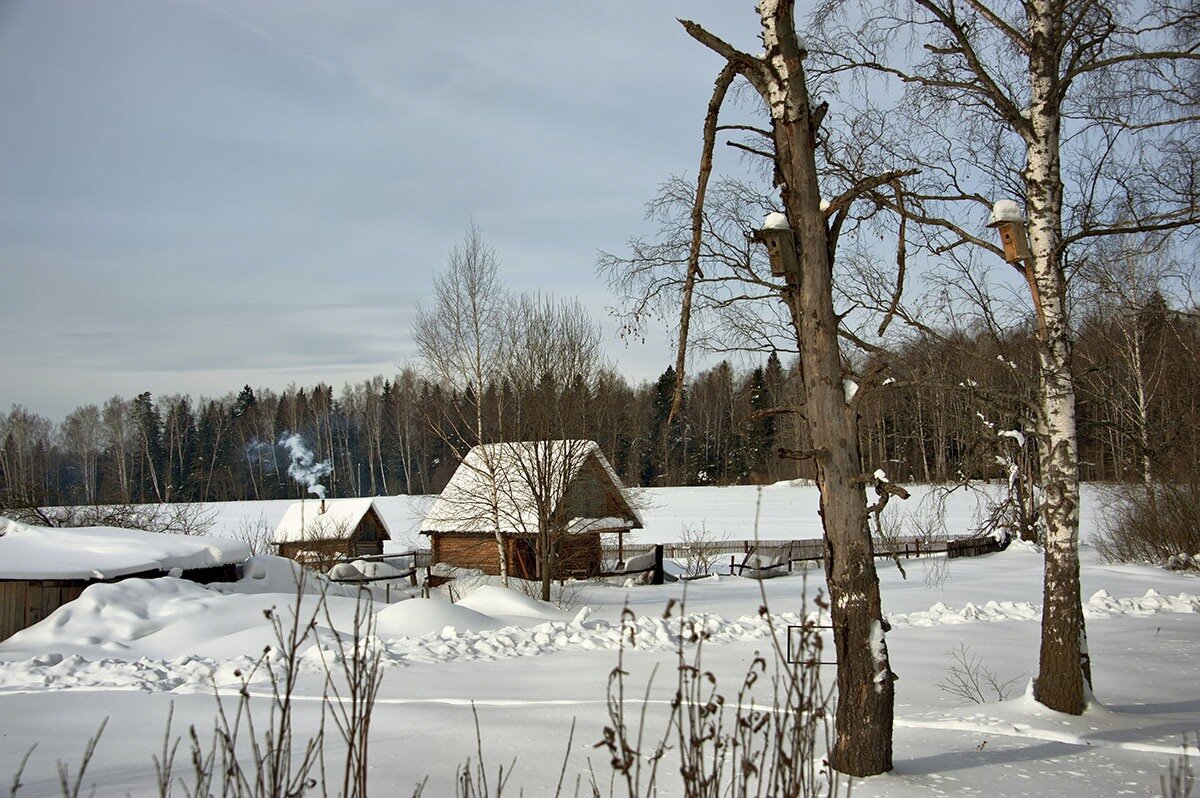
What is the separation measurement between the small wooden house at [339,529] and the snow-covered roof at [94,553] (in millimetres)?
10968

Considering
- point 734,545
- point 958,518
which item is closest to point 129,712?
point 734,545

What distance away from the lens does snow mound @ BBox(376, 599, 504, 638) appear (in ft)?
39.2

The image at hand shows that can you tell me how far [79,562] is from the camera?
561 inches

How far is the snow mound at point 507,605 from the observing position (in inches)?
616

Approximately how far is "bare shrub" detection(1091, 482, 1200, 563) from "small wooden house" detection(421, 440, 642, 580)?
1140 cm

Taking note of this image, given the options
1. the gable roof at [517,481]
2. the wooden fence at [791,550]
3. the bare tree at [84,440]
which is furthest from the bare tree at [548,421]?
the bare tree at [84,440]

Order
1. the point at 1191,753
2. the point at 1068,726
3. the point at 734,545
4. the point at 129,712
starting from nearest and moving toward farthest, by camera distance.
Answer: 1. the point at 1191,753
2. the point at 1068,726
3. the point at 129,712
4. the point at 734,545

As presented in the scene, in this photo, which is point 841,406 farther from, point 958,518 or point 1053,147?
point 958,518

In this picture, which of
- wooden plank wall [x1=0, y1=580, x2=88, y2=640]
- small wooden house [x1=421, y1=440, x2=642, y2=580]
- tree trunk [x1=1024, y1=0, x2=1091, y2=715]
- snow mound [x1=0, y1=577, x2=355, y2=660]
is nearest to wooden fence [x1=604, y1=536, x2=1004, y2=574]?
small wooden house [x1=421, y1=440, x2=642, y2=580]

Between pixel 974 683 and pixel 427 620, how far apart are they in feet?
22.1

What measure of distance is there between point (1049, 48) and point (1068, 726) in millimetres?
4872

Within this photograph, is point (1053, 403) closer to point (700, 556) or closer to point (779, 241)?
point (779, 241)

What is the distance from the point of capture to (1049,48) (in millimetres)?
7156

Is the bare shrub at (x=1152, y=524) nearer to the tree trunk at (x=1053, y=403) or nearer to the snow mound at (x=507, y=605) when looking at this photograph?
the snow mound at (x=507, y=605)
